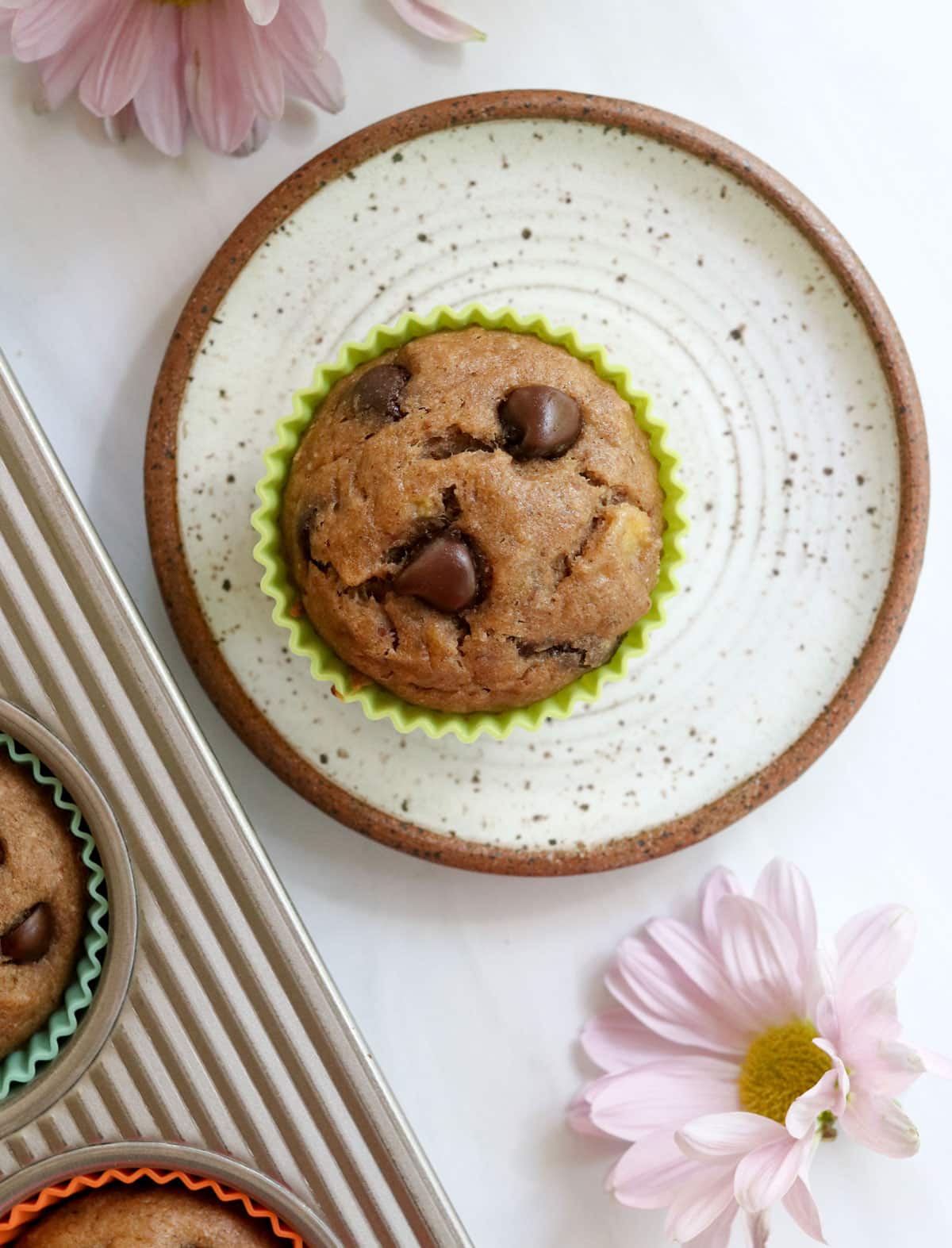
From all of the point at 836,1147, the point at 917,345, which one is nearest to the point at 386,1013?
the point at 836,1147

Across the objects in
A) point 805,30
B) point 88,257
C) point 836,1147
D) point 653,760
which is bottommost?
point 836,1147

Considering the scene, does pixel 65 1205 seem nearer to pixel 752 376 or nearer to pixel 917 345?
pixel 752 376

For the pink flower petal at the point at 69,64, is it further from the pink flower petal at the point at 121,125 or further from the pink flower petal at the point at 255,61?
the pink flower petal at the point at 255,61

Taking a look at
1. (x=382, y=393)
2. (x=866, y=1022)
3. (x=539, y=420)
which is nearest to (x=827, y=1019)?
(x=866, y=1022)

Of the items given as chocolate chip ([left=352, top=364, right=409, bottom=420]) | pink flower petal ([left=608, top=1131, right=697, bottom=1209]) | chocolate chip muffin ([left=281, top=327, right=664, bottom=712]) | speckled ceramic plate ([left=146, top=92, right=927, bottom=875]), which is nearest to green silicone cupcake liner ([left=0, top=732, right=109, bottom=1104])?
speckled ceramic plate ([left=146, top=92, right=927, bottom=875])

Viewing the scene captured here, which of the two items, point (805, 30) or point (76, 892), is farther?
point (805, 30)

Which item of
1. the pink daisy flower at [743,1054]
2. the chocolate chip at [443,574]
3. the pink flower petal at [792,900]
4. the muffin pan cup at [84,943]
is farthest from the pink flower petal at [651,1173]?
the chocolate chip at [443,574]

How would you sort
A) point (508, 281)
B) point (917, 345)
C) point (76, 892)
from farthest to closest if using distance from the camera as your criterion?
point (917, 345)
point (508, 281)
point (76, 892)
